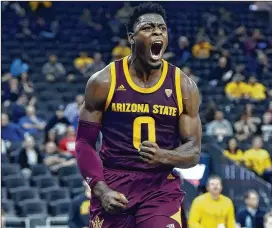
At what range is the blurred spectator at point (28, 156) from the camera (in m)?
13.7

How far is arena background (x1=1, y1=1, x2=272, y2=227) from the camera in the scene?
1302 centimetres

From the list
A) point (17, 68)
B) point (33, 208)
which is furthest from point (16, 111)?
point (33, 208)

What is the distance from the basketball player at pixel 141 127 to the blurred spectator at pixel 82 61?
50.8 feet


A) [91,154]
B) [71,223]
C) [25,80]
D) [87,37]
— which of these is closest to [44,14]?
[87,37]

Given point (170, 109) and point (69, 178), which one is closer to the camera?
point (170, 109)

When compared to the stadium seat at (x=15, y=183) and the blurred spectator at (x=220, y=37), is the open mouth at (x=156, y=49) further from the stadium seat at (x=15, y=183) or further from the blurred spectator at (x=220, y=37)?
the blurred spectator at (x=220, y=37)

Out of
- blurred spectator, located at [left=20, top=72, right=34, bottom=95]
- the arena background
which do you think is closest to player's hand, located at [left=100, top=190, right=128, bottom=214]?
the arena background

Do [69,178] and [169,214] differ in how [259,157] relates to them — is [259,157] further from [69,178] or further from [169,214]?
[169,214]

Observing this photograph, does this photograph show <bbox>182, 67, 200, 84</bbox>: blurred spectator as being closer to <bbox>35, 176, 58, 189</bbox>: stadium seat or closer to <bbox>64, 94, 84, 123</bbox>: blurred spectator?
<bbox>64, 94, 84, 123</bbox>: blurred spectator

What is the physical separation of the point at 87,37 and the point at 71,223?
497 inches

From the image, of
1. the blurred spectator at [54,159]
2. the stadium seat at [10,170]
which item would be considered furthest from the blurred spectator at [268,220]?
the stadium seat at [10,170]

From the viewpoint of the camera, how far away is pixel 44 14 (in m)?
23.1

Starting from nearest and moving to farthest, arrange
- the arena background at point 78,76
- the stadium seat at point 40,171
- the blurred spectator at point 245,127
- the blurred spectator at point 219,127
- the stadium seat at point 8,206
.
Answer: the stadium seat at point 8,206
the arena background at point 78,76
the stadium seat at point 40,171
the blurred spectator at point 219,127
the blurred spectator at point 245,127

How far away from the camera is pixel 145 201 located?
5.27 m
